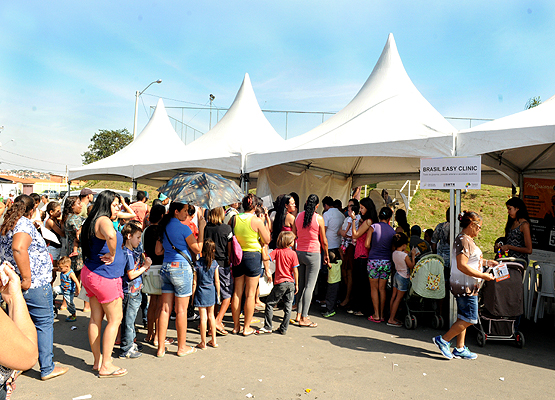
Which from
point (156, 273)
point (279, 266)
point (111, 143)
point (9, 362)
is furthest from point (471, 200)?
point (111, 143)

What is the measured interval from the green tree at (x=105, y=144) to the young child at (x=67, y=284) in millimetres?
36692

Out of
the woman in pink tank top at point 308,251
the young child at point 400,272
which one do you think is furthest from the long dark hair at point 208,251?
the young child at point 400,272

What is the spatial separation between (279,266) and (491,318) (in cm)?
269

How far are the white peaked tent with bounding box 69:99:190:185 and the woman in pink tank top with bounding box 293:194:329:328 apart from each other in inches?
177

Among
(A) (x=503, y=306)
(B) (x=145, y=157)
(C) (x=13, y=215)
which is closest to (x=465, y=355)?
(A) (x=503, y=306)

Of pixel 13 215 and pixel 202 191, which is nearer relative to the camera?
pixel 13 215

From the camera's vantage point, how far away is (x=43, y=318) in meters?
3.42

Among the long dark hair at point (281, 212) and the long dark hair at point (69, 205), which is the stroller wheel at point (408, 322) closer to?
the long dark hair at point (281, 212)

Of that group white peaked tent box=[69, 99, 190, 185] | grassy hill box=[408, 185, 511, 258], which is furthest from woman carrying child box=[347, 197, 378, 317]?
grassy hill box=[408, 185, 511, 258]

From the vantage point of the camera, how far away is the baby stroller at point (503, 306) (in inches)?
179

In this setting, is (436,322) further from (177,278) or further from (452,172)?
(177,278)

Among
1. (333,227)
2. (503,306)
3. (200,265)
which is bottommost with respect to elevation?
(503,306)

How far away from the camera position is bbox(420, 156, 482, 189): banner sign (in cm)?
480

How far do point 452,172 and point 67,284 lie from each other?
5498 mm
